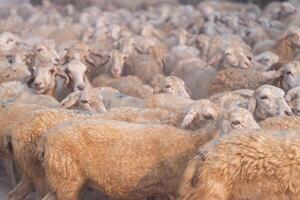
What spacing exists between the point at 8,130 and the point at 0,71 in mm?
3283

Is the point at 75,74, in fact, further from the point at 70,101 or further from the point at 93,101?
the point at 93,101

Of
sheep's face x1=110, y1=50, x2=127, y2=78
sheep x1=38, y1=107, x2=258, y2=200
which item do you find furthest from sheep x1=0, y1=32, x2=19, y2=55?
sheep x1=38, y1=107, x2=258, y2=200

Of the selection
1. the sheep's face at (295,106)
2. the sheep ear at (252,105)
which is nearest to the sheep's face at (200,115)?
the sheep ear at (252,105)

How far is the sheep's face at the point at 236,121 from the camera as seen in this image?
4.80 metres

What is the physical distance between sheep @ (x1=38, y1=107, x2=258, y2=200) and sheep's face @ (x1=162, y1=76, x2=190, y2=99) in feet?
7.96

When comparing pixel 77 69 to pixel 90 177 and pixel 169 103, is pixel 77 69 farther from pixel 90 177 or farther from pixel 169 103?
pixel 90 177

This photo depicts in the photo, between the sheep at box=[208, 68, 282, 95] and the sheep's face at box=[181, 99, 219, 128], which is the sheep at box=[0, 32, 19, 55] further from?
the sheep's face at box=[181, 99, 219, 128]

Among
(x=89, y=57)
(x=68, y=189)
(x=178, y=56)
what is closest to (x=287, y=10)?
(x=178, y=56)

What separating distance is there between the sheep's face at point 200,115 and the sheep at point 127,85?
2125mm

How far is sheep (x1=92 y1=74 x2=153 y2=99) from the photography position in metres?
7.95

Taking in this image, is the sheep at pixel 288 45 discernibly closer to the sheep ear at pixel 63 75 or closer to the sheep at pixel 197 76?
the sheep at pixel 197 76

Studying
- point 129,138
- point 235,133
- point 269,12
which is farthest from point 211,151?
point 269,12

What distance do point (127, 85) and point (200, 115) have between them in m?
2.93

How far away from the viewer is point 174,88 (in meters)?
7.31
